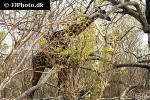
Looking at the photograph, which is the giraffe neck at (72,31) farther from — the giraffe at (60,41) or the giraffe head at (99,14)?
the giraffe head at (99,14)

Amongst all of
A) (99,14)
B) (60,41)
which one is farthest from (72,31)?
(99,14)

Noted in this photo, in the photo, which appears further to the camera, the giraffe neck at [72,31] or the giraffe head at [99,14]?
the giraffe head at [99,14]

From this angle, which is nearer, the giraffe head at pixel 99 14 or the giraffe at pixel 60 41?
the giraffe at pixel 60 41

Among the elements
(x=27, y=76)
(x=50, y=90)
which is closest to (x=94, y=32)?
(x=27, y=76)

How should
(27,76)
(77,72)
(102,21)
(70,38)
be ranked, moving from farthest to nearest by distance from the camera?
(27,76) < (102,21) < (77,72) < (70,38)

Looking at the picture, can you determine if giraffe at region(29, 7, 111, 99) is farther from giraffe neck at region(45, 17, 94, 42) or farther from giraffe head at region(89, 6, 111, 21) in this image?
giraffe head at region(89, 6, 111, 21)

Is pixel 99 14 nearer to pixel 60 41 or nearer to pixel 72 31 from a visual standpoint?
pixel 72 31

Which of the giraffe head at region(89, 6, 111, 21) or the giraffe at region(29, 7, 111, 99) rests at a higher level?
the giraffe head at region(89, 6, 111, 21)

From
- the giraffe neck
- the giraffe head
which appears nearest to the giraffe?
the giraffe neck

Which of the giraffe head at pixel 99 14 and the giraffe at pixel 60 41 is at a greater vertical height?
the giraffe head at pixel 99 14

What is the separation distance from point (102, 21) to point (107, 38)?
5.18 ft

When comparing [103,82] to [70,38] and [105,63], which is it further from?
[70,38]

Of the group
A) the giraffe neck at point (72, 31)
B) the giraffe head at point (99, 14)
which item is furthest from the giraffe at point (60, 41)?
the giraffe head at point (99, 14)

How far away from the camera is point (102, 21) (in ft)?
28.4
